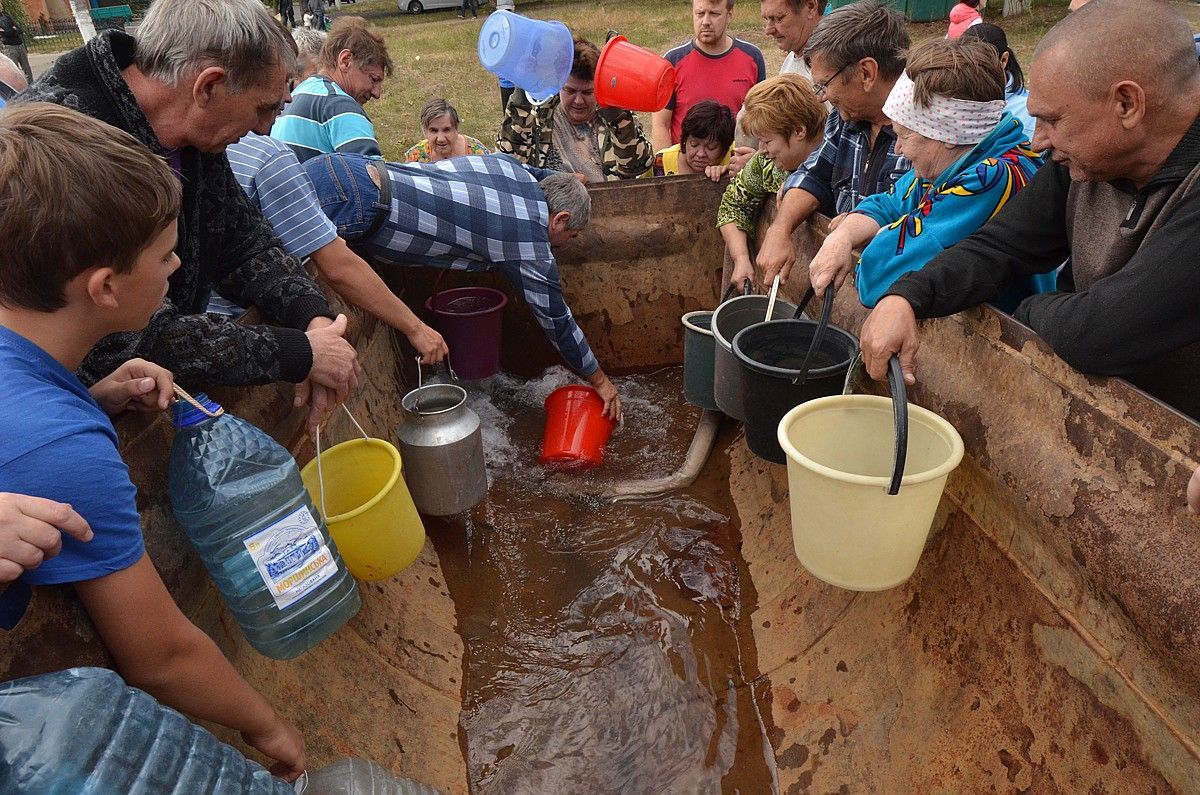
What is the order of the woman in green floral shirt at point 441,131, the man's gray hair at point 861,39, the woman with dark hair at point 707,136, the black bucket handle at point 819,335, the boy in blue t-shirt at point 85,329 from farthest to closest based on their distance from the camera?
1. the woman in green floral shirt at point 441,131
2. the woman with dark hair at point 707,136
3. the man's gray hair at point 861,39
4. the black bucket handle at point 819,335
5. the boy in blue t-shirt at point 85,329

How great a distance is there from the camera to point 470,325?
3850mm

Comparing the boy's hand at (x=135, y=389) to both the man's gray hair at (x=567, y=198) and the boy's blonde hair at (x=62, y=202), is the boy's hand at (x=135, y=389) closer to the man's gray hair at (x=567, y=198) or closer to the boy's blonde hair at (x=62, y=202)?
the boy's blonde hair at (x=62, y=202)

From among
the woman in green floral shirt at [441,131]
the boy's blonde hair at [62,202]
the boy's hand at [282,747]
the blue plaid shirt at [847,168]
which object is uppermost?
the boy's blonde hair at [62,202]

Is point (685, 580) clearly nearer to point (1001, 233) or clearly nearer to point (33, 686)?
point (1001, 233)

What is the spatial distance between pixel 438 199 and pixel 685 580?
1.97m

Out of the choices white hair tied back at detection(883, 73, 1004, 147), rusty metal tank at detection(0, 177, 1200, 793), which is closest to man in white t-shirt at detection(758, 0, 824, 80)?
white hair tied back at detection(883, 73, 1004, 147)

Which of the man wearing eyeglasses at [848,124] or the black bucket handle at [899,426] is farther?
the man wearing eyeglasses at [848,124]

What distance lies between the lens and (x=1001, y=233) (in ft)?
7.30

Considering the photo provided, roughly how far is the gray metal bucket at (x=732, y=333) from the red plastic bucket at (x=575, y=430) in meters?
0.80

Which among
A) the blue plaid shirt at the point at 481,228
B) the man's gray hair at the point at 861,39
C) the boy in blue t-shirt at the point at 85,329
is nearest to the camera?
the boy in blue t-shirt at the point at 85,329

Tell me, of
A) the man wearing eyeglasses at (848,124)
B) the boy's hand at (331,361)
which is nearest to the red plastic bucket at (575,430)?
the man wearing eyeglasses at (848,124)

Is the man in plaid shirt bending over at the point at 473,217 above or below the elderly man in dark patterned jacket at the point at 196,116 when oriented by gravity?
below

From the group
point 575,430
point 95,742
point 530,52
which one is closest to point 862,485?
point 95,742

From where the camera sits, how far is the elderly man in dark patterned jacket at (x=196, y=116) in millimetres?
1958
